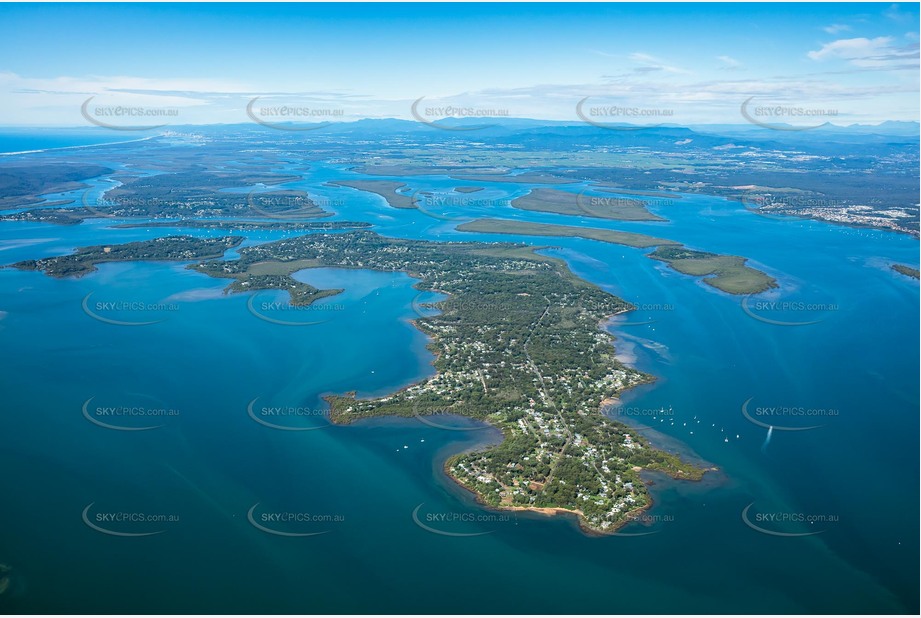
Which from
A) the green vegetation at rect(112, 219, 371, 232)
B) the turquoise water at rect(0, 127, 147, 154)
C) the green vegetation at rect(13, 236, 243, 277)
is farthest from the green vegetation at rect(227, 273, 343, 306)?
the turquoise water at rect(0, 127, 147, 154)

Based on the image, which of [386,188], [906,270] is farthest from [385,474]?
[386,188]

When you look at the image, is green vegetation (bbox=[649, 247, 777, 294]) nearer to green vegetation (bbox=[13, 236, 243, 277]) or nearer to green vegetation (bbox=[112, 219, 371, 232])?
green vegetation (bbox=[112, 219, 371, 232])

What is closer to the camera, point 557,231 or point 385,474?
point 385,474

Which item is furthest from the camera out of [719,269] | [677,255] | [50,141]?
[50,141]

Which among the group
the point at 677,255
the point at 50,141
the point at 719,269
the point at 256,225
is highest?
the point at 50,141

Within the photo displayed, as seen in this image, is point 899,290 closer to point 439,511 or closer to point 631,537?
point 631,537

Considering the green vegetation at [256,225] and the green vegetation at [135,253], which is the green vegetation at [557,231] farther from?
the green vegetation at [135,253]

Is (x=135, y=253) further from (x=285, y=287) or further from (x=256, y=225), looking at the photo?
(x=285, y=287)
